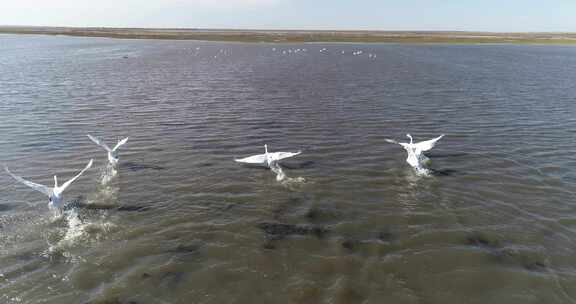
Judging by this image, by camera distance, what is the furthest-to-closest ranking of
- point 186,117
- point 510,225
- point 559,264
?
point 186,117, point 510,225, point 559,264

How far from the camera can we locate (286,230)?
14.5 meters

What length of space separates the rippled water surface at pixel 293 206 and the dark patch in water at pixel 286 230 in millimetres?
75

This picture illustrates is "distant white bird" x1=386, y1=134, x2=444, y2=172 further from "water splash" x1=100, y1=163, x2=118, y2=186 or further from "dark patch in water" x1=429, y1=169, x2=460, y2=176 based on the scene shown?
"water splash" x1=100, y1=163, x2=118, y2=186

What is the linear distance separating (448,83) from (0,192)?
43.8m

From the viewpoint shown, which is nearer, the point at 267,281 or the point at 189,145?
the point at 267,281

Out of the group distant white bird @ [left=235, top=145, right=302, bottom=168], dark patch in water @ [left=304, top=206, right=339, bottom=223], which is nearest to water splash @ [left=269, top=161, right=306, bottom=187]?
distant white bird @ [left=235, top=145, right=302, bottom=168]

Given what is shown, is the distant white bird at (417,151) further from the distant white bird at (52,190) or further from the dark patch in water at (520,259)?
the distant white bird at (52,190)

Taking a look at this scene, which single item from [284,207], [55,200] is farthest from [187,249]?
[55,200]

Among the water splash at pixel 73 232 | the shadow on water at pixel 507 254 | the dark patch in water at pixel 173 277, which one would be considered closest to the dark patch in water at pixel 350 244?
the shadow on water at pixel 507 254

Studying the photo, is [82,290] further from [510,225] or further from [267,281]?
[510,225]

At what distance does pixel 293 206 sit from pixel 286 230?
195cm

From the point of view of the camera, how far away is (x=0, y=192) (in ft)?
56.4

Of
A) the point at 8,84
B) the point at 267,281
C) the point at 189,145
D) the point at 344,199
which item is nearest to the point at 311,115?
the point at 189,145

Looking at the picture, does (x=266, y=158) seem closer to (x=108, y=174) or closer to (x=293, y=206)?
(x=293, y=206)
